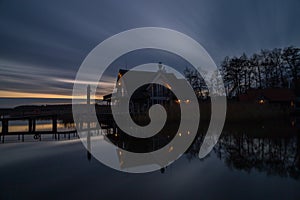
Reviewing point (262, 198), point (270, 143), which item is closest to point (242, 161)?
point (262, 198)

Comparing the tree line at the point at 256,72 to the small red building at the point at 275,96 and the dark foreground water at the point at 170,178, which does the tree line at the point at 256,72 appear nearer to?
the small red building at the point at 275,96

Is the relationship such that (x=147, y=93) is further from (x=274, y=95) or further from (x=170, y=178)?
(x=170, y=178)

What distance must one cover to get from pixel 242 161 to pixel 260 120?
1926cm

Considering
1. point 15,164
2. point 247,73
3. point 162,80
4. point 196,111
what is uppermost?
point 247,73

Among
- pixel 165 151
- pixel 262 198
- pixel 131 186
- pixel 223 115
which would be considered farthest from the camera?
pixel 223 115

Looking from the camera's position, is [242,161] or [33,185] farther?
[242,161]

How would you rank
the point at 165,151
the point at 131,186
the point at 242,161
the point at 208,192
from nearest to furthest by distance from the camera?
the point at 208,192
the point at 131,186
the point at 242,161
the point at 165,151

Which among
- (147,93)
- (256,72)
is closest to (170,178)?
(147,93)

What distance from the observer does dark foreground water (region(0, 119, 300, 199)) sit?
603cm

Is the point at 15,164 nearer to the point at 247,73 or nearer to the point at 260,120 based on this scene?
the point at 260,120

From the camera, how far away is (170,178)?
7465mm

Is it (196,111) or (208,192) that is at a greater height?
(196,111)

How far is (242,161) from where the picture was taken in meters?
9.30

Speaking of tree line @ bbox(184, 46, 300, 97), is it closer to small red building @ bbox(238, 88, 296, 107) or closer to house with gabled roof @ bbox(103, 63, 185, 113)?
small red building @ bbox(238, 88, 296, 107)
